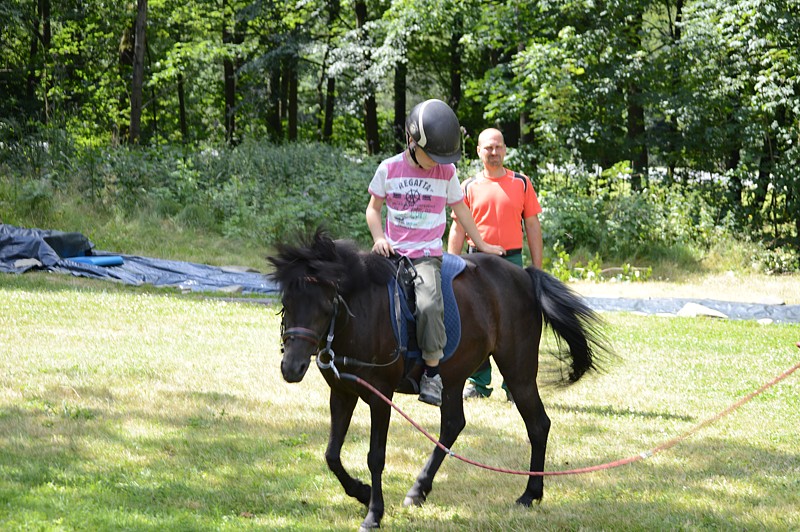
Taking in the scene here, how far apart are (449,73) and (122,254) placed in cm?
2081

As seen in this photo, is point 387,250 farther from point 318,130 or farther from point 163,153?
point 318,130

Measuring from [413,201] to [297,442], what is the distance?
2.18 metres

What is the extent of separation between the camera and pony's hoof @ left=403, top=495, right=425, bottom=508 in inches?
200

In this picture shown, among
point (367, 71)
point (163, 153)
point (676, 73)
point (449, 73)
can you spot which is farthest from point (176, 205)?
point (449, 73)

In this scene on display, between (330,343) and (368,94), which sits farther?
(368,94)

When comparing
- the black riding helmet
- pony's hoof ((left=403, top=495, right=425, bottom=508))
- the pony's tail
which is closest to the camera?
the black riding helmet

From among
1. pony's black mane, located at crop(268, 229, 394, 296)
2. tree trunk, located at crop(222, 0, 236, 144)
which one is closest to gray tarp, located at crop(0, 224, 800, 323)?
pony's black mane, located at crop(268, 229, 394, 296)

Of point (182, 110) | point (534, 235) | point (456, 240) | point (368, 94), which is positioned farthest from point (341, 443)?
point (182, 110)

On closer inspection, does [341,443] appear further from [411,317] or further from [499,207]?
[499,207]

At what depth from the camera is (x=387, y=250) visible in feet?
15.9

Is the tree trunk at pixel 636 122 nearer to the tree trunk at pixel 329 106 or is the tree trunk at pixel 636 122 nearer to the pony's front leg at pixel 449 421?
the tree trunk at pixel 329 106

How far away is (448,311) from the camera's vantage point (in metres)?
5.05

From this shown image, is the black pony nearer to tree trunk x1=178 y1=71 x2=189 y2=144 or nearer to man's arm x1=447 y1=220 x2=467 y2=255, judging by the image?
man's arm x1=447 y1=220 x2=467 y2=255

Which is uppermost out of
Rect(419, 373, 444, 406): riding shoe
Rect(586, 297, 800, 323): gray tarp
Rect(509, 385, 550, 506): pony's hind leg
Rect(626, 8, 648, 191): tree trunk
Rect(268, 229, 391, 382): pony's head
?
Rect(626, 8, 648, 191): tree trunk
